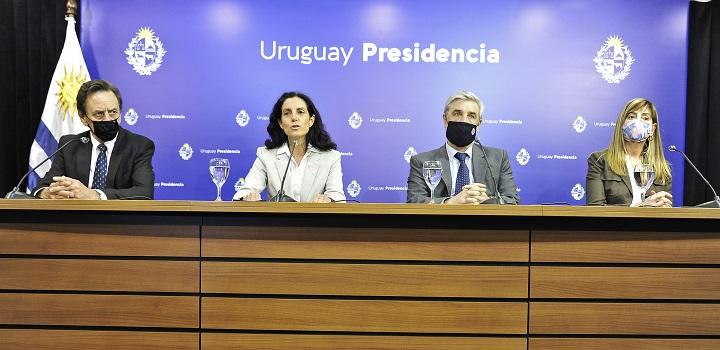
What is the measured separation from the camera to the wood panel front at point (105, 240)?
2387 millimetres

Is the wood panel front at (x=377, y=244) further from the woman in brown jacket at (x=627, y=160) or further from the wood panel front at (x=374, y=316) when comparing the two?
the woman in brown jacket at (x=627, y=160)

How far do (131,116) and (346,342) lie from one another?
3142 millimetres

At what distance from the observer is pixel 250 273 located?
7.80 ft

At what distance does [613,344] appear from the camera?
2355 millimetres

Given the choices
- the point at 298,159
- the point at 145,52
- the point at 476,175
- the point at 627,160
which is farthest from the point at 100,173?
the point at 627,160

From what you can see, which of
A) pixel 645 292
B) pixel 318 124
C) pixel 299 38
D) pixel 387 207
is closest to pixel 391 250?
pixel 387 207

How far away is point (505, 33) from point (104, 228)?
11.2 feet

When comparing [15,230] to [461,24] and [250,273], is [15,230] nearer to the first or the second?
[250,273]

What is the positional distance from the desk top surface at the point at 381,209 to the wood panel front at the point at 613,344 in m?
0.47

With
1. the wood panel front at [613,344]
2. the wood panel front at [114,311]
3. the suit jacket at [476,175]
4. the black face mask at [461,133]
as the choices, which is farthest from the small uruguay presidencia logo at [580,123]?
the wood panel front at [114,311]

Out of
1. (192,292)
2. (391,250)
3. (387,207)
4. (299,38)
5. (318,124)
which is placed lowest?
(192,292)

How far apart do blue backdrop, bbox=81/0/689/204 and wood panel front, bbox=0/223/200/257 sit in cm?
240

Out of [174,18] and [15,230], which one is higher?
[174,18]

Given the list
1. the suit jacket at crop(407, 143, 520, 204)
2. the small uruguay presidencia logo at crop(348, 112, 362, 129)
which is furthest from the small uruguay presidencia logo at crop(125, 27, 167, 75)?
the suit jacket at crop(407, 143, 520, 204)
